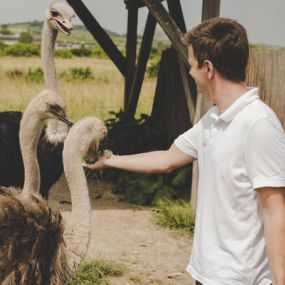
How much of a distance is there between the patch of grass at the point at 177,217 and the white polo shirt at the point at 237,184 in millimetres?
3769

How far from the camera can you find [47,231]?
3.49 m

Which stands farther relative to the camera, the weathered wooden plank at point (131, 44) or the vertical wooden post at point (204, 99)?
the weathered wooden plank at point (131, 44)

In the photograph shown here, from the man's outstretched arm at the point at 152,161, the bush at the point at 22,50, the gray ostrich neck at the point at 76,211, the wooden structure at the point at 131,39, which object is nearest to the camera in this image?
the man's outstretched arm at the point at 152,161

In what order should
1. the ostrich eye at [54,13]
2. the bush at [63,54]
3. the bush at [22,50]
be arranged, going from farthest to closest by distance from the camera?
the bush at [63,54] < the bush at [22,50] < the ostrich eye at [54,13]

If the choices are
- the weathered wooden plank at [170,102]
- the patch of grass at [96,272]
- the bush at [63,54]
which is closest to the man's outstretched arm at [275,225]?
the patch of grass at [96,272]

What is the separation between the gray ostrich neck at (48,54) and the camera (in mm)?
5695

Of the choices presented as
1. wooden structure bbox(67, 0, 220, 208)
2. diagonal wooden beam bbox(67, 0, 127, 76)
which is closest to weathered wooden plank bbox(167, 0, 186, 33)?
wooden structure bbox(67, 0, 220, 208)

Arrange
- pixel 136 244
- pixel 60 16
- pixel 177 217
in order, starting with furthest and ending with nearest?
pixel 177 217 → pixel 136 244 → pixel 60 16

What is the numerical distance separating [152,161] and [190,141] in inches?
11.7

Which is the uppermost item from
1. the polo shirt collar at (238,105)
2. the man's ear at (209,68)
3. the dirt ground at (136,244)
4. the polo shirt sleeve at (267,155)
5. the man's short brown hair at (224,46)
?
the man's short brown hair at (224,46)

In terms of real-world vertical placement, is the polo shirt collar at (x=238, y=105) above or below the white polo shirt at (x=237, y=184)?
above

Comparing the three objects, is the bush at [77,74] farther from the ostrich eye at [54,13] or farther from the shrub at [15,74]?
the ostrich eye at [54,13]

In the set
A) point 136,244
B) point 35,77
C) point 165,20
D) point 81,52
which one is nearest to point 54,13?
point 165,20

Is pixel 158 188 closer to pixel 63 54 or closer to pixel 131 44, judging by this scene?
pixel 131 44
